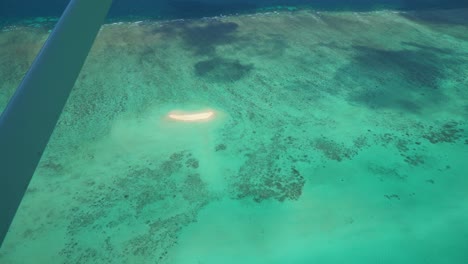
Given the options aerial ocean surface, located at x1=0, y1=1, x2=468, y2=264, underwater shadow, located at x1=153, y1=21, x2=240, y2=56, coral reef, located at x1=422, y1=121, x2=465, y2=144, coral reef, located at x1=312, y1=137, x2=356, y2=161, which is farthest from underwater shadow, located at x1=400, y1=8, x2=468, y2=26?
coral reef, located at x1=312, y1=137, x2=356, y2=161

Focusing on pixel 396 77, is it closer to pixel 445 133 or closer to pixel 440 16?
pixel 445 133

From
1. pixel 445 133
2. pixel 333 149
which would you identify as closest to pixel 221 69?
pixel 333 149

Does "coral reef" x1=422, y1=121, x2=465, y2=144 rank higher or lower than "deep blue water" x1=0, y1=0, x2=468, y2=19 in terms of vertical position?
lower

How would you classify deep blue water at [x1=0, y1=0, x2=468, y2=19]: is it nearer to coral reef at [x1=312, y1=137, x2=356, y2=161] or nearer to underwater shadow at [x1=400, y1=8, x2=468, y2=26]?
underwater shadow at [x1=400, y1=8, x2=468, y2=26]

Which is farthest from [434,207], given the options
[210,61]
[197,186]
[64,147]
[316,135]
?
[64,147]

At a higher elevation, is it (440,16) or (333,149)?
(440,16)

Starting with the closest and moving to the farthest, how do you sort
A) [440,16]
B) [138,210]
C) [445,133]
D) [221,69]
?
[138,210] < [445,133] < [221,69] < [440,16]
